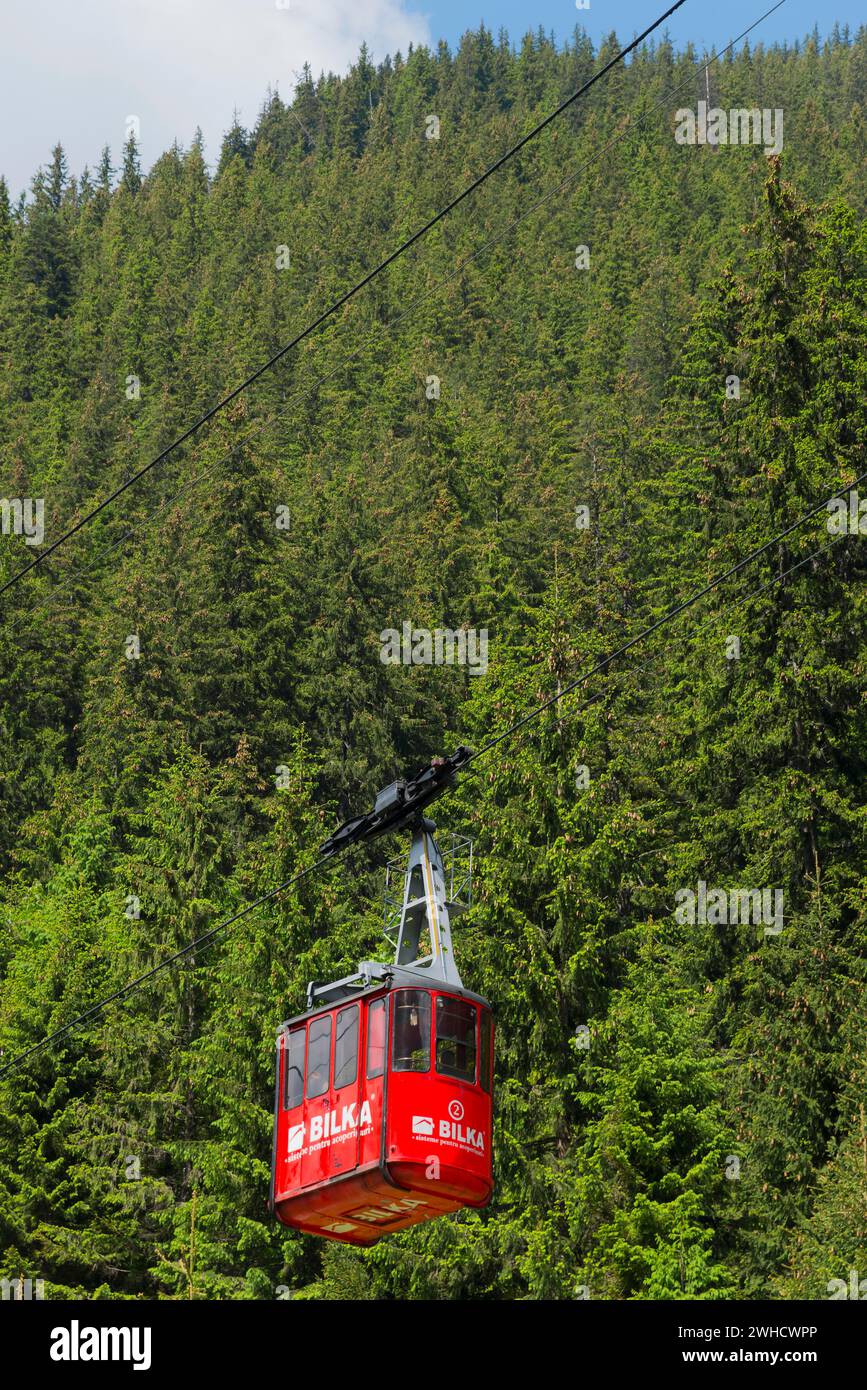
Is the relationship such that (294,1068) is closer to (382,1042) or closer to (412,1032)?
(382,1042)

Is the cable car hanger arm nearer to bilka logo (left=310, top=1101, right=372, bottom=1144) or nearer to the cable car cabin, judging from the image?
the cable car cabin

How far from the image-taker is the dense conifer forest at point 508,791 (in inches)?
1320

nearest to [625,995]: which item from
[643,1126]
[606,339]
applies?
[643,1126]

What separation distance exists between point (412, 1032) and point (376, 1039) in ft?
1.32

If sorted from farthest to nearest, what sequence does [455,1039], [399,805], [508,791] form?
[508,791]
[399,805]
[455,1039]

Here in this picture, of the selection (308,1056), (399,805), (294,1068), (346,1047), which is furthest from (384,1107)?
(399,805)

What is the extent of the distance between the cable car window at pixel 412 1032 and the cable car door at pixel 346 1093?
1.70 ft

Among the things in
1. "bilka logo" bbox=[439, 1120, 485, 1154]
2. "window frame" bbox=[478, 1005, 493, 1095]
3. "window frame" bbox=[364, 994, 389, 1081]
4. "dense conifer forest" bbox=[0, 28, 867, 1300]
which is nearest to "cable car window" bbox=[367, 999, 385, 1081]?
"window frame" bbox=[364, 994, 389, 1081]

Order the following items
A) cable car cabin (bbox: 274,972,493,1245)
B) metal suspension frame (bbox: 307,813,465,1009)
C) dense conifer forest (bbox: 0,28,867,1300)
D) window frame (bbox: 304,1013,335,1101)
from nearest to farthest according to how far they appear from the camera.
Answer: cable car cabin (bbox: 274,972,493,1245) → window frame (bbox: 304,1013,335,1101) → metal suspension frame (bbox: 307,813,465,1009) → dense conifer forest (bbox: 0,28,867,1300)

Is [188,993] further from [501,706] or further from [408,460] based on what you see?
[408,460]

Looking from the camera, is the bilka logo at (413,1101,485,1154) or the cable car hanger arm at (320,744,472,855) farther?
the cable car hanger arm at (320,744,472,855)

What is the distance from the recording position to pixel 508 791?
39.6m

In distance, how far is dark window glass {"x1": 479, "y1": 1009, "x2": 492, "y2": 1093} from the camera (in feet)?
68.1

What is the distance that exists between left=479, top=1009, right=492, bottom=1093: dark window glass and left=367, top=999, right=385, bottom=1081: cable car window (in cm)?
133
